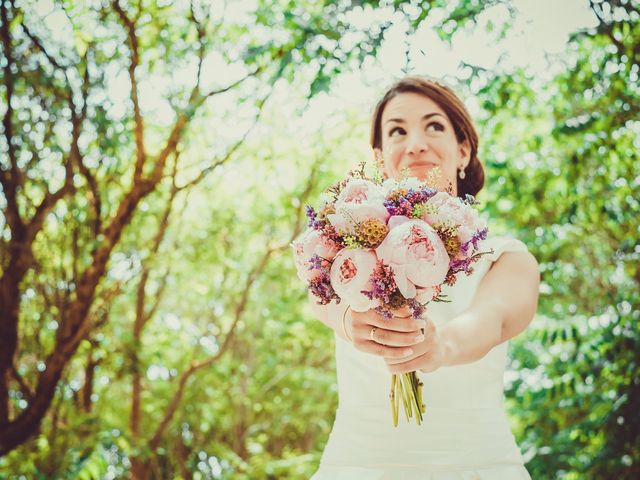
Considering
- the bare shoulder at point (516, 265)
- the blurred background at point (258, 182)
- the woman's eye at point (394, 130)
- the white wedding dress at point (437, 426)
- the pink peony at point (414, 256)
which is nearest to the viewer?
the pink peony at point (414, 256)

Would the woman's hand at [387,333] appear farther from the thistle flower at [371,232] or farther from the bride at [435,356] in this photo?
the thistle flower at [371,232]

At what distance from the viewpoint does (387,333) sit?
1.56 meters

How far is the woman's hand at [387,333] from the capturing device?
1537 mm

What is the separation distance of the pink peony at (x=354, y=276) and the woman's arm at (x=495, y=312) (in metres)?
0.31

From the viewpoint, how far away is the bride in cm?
164

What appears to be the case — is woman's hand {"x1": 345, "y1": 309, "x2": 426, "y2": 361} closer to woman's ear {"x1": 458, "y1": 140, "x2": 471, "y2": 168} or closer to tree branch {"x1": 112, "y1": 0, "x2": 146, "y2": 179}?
woman's ear {"x1": 458, "y1": 140, "x2": 471, "y2": 168}

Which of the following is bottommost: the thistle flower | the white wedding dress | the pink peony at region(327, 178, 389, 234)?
the white wedding dress

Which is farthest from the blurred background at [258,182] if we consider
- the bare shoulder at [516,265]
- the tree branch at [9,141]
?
the bare shoulder at [516,265]

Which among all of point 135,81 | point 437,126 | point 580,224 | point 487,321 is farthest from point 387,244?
point 580,224

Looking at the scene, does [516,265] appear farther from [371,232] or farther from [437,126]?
[371,232]

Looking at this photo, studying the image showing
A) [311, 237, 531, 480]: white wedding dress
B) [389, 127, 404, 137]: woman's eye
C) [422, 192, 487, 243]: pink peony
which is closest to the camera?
[422, 192, 487, 243]: pink peony

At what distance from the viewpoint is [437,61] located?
11.6 ft

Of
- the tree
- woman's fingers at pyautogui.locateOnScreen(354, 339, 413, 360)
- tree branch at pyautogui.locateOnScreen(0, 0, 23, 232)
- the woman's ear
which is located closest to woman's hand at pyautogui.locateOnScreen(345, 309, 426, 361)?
woman's fingers at pyautogui.locateOnScreen(354, 339, 413, 360)

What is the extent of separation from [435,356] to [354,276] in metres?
0.35
